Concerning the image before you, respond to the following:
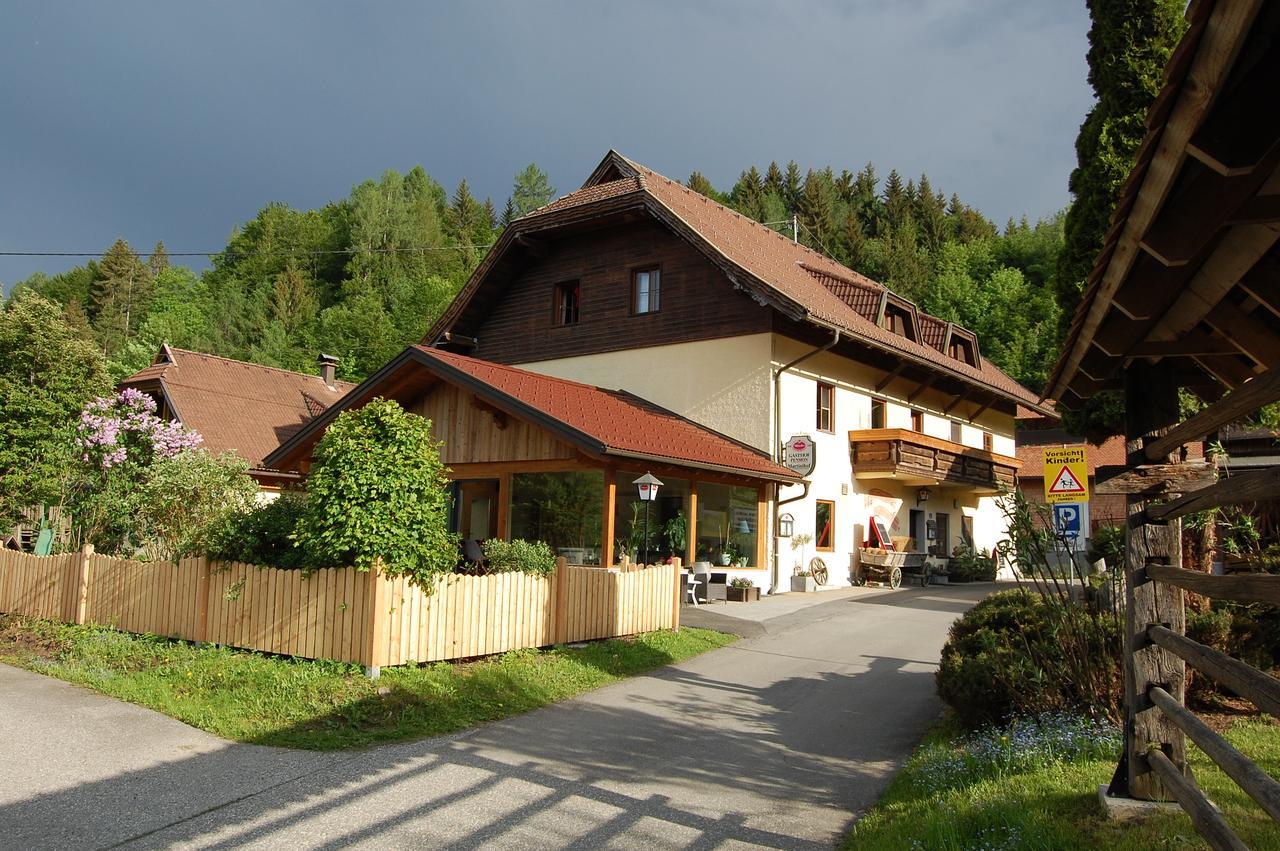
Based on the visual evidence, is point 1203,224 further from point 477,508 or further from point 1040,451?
point 1040,451

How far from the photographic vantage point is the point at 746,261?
21984mm

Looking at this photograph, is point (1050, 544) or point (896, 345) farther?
point (896, 345)

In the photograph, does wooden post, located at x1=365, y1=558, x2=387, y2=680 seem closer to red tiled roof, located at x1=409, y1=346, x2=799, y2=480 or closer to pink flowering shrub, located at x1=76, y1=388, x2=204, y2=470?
red tiled roof, located at x1=409, y1=346, x2=799, y2=480

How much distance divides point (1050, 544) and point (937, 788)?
2702 mm

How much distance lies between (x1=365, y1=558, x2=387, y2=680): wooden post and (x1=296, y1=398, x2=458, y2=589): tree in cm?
15

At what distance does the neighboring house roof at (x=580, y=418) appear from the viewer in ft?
50.4

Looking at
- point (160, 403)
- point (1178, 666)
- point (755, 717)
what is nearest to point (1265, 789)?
point (1178, 666)

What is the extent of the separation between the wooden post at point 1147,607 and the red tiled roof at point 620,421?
995 centimetres

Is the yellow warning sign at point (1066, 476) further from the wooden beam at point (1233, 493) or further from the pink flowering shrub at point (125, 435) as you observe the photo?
the pink flowering shrub at point (125, 435)

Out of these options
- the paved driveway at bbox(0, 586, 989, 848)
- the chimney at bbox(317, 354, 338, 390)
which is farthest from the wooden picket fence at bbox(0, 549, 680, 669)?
the chimney at bbox(317, 354, 338, 390)

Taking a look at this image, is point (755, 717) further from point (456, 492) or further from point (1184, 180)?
point (456, 492)

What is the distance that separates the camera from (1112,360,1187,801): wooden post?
4.77 m

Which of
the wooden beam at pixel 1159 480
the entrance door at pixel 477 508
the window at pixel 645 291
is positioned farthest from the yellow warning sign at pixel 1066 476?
the window at pixel 645 291

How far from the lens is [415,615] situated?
9727 millimetres
